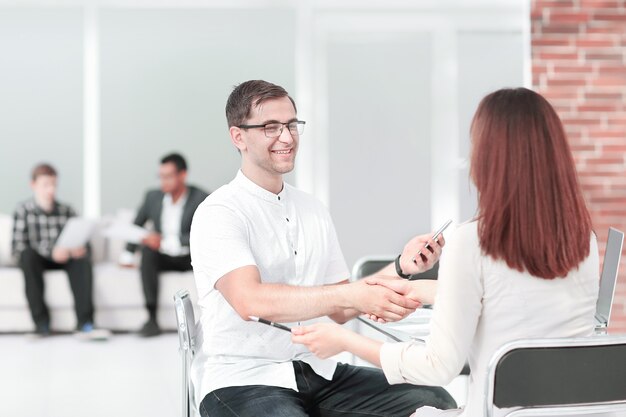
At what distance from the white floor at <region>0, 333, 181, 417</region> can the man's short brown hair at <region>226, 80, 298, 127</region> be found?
2.21 m

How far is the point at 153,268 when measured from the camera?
6.53m

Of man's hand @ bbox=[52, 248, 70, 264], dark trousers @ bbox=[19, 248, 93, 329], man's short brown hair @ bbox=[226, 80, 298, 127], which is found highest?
man's short brown hair @ bbox=[226, 80, 298, 127]

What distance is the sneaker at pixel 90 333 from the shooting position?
627 cm

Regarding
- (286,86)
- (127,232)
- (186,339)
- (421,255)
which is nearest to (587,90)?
(286,86)

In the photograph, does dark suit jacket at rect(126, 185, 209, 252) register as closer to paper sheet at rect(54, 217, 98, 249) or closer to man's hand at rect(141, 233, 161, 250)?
man's hand at rect(141, 233, 161, 250)

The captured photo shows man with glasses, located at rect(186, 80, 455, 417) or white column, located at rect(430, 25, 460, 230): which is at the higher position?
white column, located at rect(430, 25, 460, 230)

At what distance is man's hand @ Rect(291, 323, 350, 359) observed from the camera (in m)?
1.77

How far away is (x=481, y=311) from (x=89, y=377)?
3811mm

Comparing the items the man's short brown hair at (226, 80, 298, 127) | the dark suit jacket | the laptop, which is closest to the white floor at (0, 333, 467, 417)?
the dark suit jacket

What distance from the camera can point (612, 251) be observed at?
269 cm

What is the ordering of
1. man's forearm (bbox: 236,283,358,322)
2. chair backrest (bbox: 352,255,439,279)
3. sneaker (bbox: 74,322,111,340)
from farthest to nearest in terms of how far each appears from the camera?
1. sneaker (bbox: 74,322,111,340)
2. chair backrest (bbox: 352,255,439,279)
3. man's forearm (bbox: 236,283,358,322)

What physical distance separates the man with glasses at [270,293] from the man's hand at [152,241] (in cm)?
436

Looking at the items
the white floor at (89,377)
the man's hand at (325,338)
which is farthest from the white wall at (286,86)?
the man's hand at (325,338)

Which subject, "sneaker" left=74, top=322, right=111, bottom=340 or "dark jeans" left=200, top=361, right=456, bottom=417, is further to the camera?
"sneaker" left=74, top=322, right=111, bottom=340
